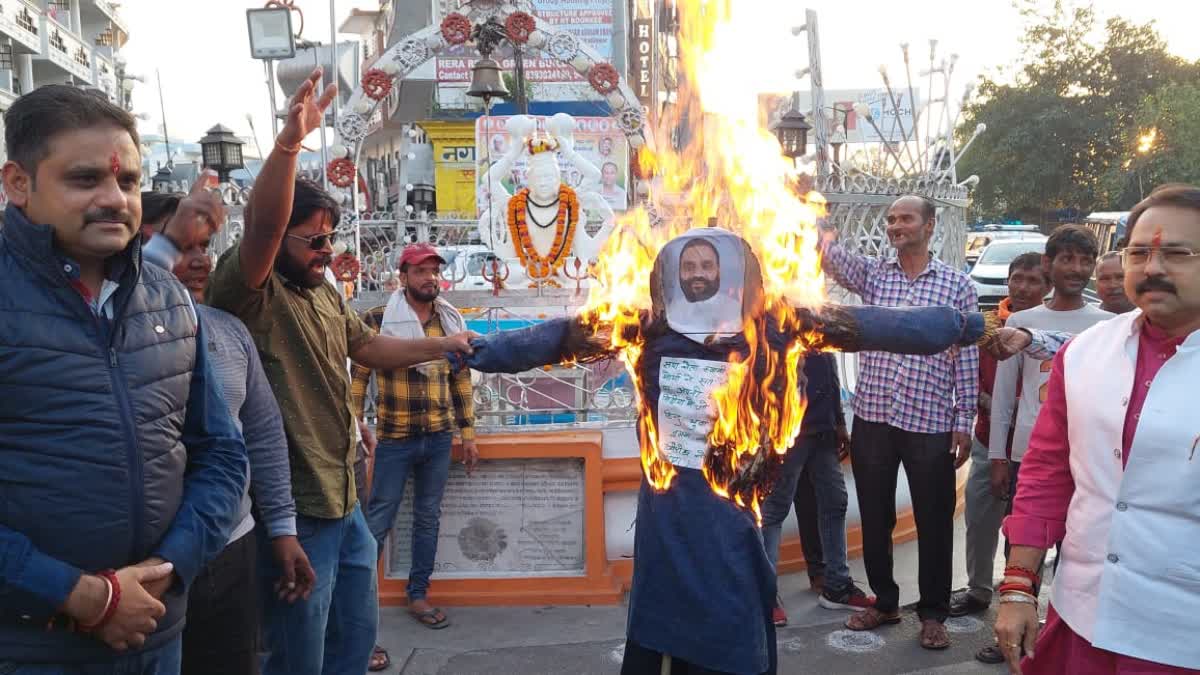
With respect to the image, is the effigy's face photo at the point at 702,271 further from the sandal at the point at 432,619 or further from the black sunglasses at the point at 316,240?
the sandal at the point at 432,619

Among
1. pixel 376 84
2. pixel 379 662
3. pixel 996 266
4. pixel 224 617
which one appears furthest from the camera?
pixel 996 266

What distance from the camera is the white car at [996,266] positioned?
15922mm

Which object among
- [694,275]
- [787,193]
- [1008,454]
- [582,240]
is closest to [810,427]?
[1008,454]

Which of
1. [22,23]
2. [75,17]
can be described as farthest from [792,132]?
[75,17]

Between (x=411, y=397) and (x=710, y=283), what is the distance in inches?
83.0

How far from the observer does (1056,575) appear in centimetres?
251

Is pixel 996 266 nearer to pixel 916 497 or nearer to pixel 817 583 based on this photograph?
pixel 817 583

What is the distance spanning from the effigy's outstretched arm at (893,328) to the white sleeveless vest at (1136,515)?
64cm

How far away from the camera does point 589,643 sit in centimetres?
459

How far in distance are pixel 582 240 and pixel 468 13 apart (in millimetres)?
1905

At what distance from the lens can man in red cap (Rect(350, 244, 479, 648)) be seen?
455 centimetres

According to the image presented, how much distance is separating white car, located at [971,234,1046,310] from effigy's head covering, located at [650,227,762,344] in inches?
523

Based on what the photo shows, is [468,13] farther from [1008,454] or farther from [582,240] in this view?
[1008,454]

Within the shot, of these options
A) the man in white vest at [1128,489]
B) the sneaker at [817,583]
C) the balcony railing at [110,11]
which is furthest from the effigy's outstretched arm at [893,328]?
the balcony railing at [110,11]
